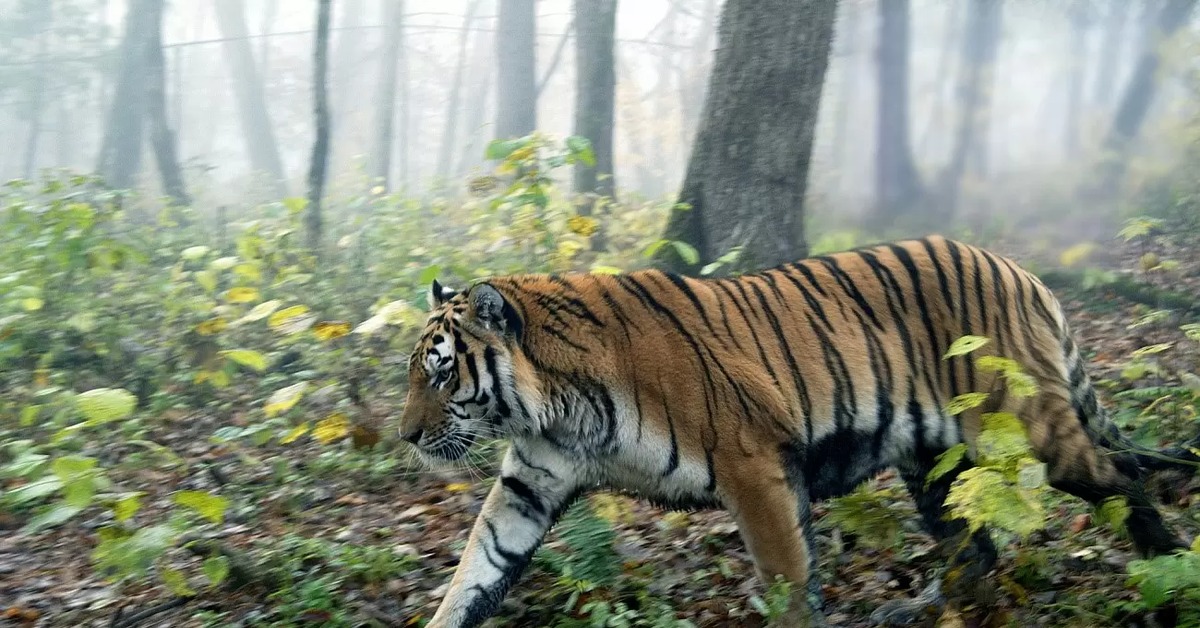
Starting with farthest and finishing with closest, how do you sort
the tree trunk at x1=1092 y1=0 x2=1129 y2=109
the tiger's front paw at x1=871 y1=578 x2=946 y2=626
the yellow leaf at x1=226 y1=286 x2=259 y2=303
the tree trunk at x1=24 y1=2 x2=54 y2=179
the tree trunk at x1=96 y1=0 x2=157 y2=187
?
the tree trunk at x1=24 y1=2 x2=54 y2=179, the tree trunk at x1=96 y1=0 x2=157 y2=187, the tree trunk at x1=1092 y1=0 x2=1129 y2=109, the yellow leaf at x1=226 y1=286 x2=259 y2=303, the tiger's front paw at x1=871 y1=578 x2=946 y2=626

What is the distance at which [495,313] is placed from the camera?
3789 millimetres

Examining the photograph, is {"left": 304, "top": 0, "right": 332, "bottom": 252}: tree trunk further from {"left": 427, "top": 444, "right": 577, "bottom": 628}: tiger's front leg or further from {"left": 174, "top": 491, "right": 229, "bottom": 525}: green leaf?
{"left": 427, "top": 444, "right": 577, "bottom": 628}: tiger's front leg

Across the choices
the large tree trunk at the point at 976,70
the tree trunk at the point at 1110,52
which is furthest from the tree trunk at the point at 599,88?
the tree trunk at the point at 1110,52

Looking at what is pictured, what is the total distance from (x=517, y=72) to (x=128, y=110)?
7.67m

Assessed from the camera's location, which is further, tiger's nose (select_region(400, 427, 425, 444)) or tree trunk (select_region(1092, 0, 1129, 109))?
tree trunk (select_region(1092, 0, 1129, 109))

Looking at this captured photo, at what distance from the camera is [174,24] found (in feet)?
127

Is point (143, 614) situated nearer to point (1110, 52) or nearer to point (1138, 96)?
point (1138, 96)

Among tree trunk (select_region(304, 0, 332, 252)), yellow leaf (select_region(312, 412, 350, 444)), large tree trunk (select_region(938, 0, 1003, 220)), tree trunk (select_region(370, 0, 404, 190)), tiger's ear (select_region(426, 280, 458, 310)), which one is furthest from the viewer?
tree trunk (select_region(370, 0, 404, 190))

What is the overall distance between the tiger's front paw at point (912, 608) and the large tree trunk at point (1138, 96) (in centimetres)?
1035

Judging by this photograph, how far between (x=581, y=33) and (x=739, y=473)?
1124 cm

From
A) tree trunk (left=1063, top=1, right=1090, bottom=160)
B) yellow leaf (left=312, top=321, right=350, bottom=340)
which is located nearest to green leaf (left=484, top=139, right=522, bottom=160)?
yellow leaf (left=312, top=321, right=350, bottom=340)

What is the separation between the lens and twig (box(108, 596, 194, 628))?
165 inches

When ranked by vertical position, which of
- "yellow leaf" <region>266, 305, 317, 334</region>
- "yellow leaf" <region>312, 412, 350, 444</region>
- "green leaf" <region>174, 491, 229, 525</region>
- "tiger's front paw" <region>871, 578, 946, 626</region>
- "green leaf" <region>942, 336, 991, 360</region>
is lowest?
"tiger's front paw" <region>871, 578, 946, 626</region>

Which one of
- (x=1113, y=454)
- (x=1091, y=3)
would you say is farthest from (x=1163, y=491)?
(x=1091, y=3)
